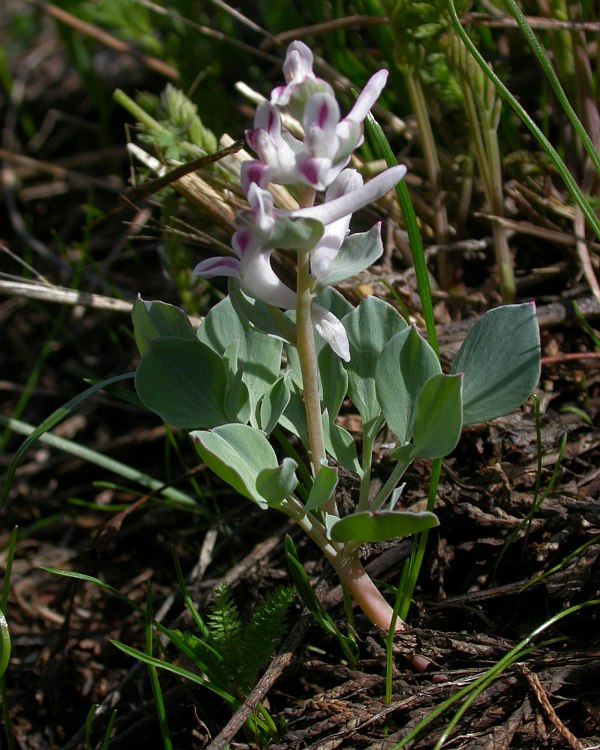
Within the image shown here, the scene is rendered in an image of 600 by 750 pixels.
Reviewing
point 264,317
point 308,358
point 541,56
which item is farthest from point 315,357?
point 541,56

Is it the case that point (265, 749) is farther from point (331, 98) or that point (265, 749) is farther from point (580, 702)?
point (331, 98)

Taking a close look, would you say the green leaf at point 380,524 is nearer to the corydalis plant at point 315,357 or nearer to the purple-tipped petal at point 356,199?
the corydalis plant at point 315,357

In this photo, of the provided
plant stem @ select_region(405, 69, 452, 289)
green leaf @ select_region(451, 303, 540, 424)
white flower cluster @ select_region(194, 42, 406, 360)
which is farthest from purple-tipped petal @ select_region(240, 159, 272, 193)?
plant stem @ select_region(405, 69, 452, 289)

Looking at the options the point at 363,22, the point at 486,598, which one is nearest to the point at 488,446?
the point at 486,598

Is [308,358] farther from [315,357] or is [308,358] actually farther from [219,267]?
[219,267]

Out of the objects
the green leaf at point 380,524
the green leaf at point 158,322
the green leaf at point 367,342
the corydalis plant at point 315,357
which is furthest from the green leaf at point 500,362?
the green leaf at point 158,322
